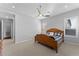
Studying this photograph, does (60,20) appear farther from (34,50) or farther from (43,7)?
(34,50)

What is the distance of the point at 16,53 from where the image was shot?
5.84ft

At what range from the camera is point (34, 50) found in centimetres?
183

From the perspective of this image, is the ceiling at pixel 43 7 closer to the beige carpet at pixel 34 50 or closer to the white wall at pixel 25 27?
the white wall at pixel 25 27

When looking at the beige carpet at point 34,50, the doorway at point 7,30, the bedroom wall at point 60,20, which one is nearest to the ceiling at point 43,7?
the bedroom wall at point 60,20

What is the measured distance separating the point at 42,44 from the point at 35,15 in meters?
0.64

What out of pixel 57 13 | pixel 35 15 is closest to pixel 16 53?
pixel 35 15

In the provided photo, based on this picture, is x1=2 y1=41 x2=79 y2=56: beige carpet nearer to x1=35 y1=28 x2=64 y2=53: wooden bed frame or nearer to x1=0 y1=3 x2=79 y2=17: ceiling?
x1=35 y1=28 x2=64 y2=53: wooden bed frame

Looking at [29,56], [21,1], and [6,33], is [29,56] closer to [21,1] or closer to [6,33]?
[6,33]

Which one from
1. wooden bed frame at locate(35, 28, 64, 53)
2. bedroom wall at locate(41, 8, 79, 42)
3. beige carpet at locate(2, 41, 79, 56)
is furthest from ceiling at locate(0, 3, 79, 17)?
beige carpet at locate(2, 41, 79, 56)

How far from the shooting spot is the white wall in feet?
5.88

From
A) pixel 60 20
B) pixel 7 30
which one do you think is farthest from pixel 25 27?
pixel 60 20

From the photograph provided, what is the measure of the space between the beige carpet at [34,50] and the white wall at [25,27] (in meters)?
0.14

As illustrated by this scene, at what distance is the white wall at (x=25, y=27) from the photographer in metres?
1.79

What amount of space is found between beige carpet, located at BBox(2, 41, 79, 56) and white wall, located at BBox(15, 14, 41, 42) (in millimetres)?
140
